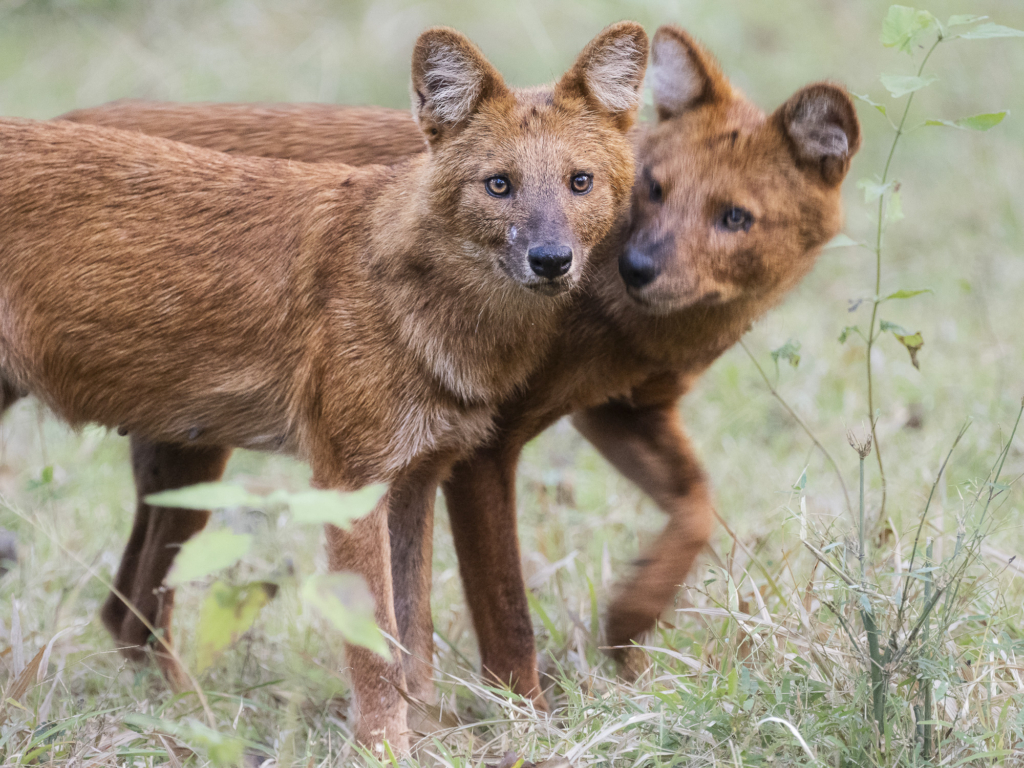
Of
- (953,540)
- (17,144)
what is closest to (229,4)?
(17,144)

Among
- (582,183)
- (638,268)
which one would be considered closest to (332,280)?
(582,183)

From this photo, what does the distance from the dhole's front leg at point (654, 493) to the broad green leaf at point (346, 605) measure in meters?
2.04

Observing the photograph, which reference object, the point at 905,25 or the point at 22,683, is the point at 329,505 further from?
the point at 905,25

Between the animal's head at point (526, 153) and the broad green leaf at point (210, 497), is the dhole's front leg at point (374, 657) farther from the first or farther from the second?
the broad green leaf at point (210, 497)

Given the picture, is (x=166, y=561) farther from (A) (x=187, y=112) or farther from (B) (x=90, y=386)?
(A) (x=187, y=112)

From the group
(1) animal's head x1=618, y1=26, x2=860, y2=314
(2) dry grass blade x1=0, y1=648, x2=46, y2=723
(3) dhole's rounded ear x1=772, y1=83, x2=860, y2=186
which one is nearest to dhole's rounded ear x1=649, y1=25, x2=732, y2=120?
(1) animal's head x1=618, y1=26, x2=860, y2=314

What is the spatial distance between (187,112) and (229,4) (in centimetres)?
652

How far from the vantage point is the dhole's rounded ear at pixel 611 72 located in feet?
12.1

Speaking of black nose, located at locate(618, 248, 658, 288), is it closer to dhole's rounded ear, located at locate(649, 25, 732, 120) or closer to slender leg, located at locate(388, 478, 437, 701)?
dhole's rounded ear, located at locate(649, 25, 732, 120)

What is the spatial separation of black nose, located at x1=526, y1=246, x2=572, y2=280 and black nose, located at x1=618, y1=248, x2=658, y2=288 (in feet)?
1.35

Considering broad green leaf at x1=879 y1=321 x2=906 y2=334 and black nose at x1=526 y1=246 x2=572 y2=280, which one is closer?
black nose at x1=526 y1=246 x2=572 y2=280

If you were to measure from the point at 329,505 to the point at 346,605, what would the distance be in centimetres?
20

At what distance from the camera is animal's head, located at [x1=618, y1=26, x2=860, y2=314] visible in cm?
381

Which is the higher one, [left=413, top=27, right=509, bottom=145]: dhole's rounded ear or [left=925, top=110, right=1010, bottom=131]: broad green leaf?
[left=413, top=27, right=509, bottom=145]: dhole's rounded ear
